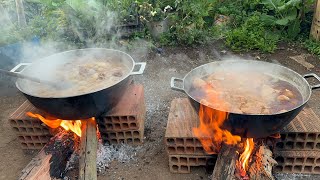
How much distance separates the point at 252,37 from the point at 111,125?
4394mm

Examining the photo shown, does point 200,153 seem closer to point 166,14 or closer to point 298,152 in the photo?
point 298,152

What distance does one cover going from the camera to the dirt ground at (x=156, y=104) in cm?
376

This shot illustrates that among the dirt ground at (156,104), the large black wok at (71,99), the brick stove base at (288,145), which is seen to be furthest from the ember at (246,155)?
the large black wok at (71,99)

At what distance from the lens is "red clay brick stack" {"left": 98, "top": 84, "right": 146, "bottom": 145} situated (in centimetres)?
385

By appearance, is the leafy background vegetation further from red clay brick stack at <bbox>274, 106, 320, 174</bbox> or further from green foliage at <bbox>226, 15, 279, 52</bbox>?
red clay brick stack at <bbox>274, 106, 320, 174</bbox>

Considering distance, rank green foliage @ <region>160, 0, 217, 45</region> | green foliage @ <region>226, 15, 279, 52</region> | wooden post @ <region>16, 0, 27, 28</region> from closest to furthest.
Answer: green foliage @ <region>226, 15, 279, 52</region> < green foliage @ <region>160, 0, 217, 45</region> < wooden post @ <region>16, 0, 27, 28</region>

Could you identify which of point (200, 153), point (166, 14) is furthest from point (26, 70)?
point (166, 14)

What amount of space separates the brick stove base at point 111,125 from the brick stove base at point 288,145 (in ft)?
1.89

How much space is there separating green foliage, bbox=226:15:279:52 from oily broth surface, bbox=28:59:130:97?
3730 mm

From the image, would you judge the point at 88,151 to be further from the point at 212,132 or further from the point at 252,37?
the point at 252,37

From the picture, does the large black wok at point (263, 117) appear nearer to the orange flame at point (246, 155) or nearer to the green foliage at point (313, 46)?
the orange flame at point (246, 155)

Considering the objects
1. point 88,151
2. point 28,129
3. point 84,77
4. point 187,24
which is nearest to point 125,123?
point 88,151

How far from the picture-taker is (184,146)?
3480 mm

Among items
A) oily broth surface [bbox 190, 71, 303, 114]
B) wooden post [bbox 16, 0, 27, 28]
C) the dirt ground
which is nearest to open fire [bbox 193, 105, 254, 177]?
oily broth surface [bbox 190, 71, 303, 114]
